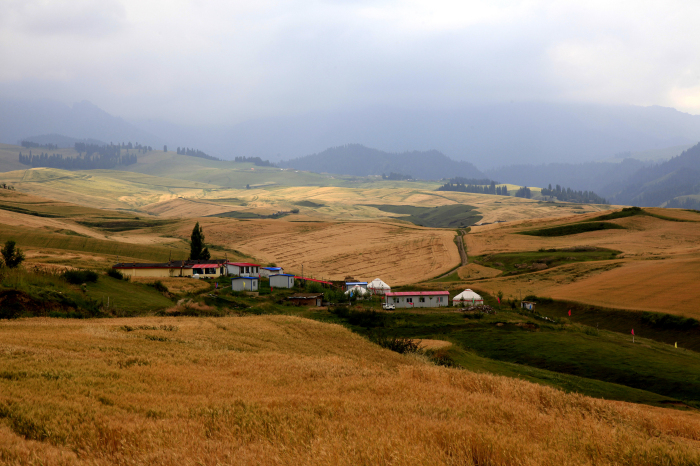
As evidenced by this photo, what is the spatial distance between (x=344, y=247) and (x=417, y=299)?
2224 inches

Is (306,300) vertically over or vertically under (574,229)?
under

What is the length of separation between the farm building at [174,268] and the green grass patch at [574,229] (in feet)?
249

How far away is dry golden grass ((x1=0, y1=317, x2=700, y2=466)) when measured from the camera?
30.4 feet

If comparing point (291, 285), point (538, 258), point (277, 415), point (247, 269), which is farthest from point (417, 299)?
point (277, 415)

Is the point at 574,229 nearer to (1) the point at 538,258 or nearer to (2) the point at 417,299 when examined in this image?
(1) the point at 538,258

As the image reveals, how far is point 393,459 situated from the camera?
8727 mm

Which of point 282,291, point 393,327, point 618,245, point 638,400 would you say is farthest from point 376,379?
point 618,245

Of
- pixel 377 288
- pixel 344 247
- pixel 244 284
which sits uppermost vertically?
pixel 344 247

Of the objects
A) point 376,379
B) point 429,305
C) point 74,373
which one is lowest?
point 429,305

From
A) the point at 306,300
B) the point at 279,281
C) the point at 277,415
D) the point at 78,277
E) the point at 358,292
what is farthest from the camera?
the point at 279,281

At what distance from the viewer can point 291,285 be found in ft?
244

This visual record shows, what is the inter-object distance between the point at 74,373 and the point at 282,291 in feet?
182

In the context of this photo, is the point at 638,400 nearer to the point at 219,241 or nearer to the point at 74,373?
the point at 74,373

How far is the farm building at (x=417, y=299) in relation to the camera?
2514 inches
